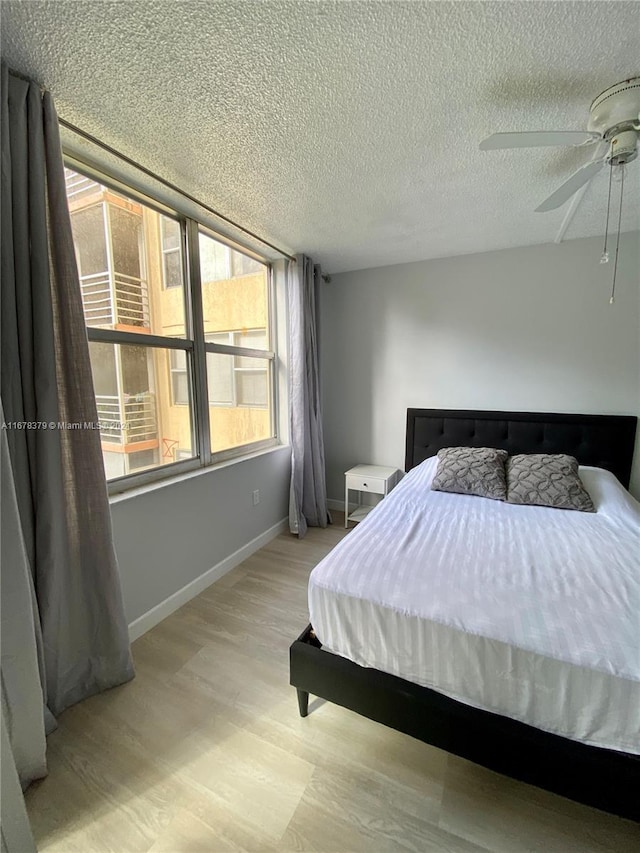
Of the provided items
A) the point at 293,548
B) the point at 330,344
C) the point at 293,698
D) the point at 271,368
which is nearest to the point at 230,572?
the point at 293,548

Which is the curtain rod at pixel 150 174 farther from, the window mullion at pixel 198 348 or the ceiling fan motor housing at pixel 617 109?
the ceiling fan motor housing at pixel 617 109

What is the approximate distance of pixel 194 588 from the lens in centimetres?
212

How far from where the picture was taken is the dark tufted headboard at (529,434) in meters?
2.45

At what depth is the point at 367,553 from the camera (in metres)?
1.46

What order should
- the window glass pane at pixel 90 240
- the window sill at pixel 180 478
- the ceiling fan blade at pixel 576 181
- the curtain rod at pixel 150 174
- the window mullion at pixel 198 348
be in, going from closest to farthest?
the ceiling fan blade at pixel 576 181
the curtain rod at pixel 150 174
the window glass pane at pixel 90 240
the window sill at pixel 180 478
the window mullion at pixel 198 348

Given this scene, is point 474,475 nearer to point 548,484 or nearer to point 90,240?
point 548,484

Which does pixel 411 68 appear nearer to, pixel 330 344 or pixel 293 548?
pixel 330 344

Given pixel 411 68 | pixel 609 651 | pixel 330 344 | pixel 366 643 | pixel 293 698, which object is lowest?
pixel 293 698

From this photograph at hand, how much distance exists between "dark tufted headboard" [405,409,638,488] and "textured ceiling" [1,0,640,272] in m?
1.47

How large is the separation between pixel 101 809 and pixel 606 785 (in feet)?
5.07

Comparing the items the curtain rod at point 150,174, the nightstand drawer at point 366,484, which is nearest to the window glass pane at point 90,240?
the curtain rod at point 150,174

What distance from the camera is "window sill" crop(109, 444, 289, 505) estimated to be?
1722mm

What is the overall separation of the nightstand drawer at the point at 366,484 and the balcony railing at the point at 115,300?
2.05m

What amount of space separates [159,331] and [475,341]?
97.0 inches
